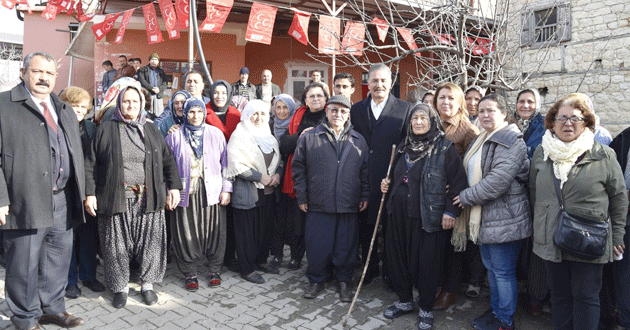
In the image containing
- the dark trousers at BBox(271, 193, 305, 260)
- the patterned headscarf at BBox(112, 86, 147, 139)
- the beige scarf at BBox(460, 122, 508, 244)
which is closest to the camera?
the beige scarf at BBox(460, 122, 508, 244)

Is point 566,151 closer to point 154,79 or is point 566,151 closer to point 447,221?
point 447,221

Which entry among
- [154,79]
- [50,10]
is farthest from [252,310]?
[50,10]

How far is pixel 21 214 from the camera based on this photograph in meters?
2.87

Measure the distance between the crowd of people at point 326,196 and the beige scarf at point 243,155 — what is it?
0.02m

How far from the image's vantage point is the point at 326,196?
377cm

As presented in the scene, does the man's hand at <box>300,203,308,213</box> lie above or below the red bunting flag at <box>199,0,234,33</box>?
below

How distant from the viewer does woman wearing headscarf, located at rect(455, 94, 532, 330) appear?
2982mm

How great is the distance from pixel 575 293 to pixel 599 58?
9.08 meters

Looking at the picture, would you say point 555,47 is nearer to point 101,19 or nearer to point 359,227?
point 359,227

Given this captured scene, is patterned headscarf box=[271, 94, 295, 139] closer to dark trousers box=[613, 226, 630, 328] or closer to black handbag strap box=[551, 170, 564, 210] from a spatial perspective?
black handbag strap box=[551, 170, 564, 210]

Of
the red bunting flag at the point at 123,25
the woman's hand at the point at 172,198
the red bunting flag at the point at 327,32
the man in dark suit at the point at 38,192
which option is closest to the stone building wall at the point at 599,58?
the red bunting flag at the point at 327,32

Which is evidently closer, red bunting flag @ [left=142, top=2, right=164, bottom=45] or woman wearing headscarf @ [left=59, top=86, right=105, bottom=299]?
woman wearing headscarf @ [left=59, top=86, right=105, bottom=299]

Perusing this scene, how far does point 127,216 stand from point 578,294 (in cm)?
345

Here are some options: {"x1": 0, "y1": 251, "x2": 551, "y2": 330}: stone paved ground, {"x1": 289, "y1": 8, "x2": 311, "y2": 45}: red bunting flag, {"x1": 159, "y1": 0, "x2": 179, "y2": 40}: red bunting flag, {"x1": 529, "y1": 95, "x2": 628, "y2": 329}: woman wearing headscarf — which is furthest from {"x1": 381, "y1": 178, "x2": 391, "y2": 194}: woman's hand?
{"x1": 159, "y1": 0, "x2": 179, "y2": 40}: red bunting flag
